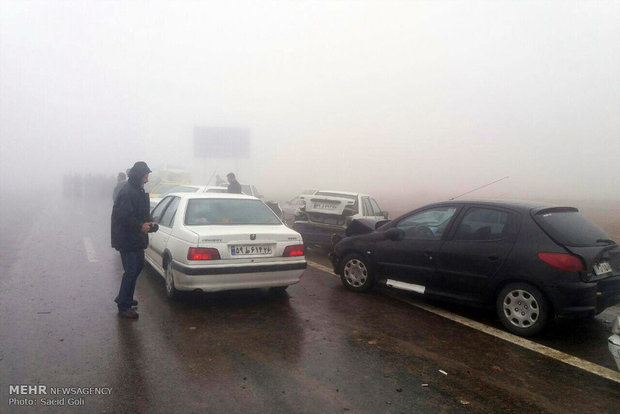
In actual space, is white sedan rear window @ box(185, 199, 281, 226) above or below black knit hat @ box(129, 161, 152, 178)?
below

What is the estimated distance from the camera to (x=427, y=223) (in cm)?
611

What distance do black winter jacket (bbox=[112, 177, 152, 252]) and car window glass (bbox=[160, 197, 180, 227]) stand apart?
3.35 feet

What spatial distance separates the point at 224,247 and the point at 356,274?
2159 mm

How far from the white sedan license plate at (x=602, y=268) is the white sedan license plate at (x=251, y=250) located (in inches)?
139

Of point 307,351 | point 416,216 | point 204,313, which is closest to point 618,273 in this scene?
point 416,216

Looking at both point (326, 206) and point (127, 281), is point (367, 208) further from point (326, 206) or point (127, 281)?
point (127, 281)

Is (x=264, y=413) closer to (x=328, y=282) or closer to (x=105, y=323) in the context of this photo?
(x=105, y=323)

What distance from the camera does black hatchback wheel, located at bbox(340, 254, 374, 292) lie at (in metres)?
6.48

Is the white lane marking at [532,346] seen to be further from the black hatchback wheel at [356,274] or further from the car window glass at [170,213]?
the car window glass at [170,213]

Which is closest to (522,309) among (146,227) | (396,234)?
(396,234)

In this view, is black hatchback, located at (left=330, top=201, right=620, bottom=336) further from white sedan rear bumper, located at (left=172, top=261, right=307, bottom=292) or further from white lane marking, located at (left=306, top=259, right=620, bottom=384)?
white sedan rear bumper, located at (left=172, top=261, right=307, bottom=292)

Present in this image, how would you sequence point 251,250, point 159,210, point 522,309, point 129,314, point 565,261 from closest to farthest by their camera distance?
point 565,261, point 522,309, point 129,314, point 251,250, point 159,210

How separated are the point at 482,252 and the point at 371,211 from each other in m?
5.45

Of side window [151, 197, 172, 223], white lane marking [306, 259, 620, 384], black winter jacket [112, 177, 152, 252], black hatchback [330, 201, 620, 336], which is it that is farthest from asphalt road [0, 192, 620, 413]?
side window [151, 197, 172, 223]
